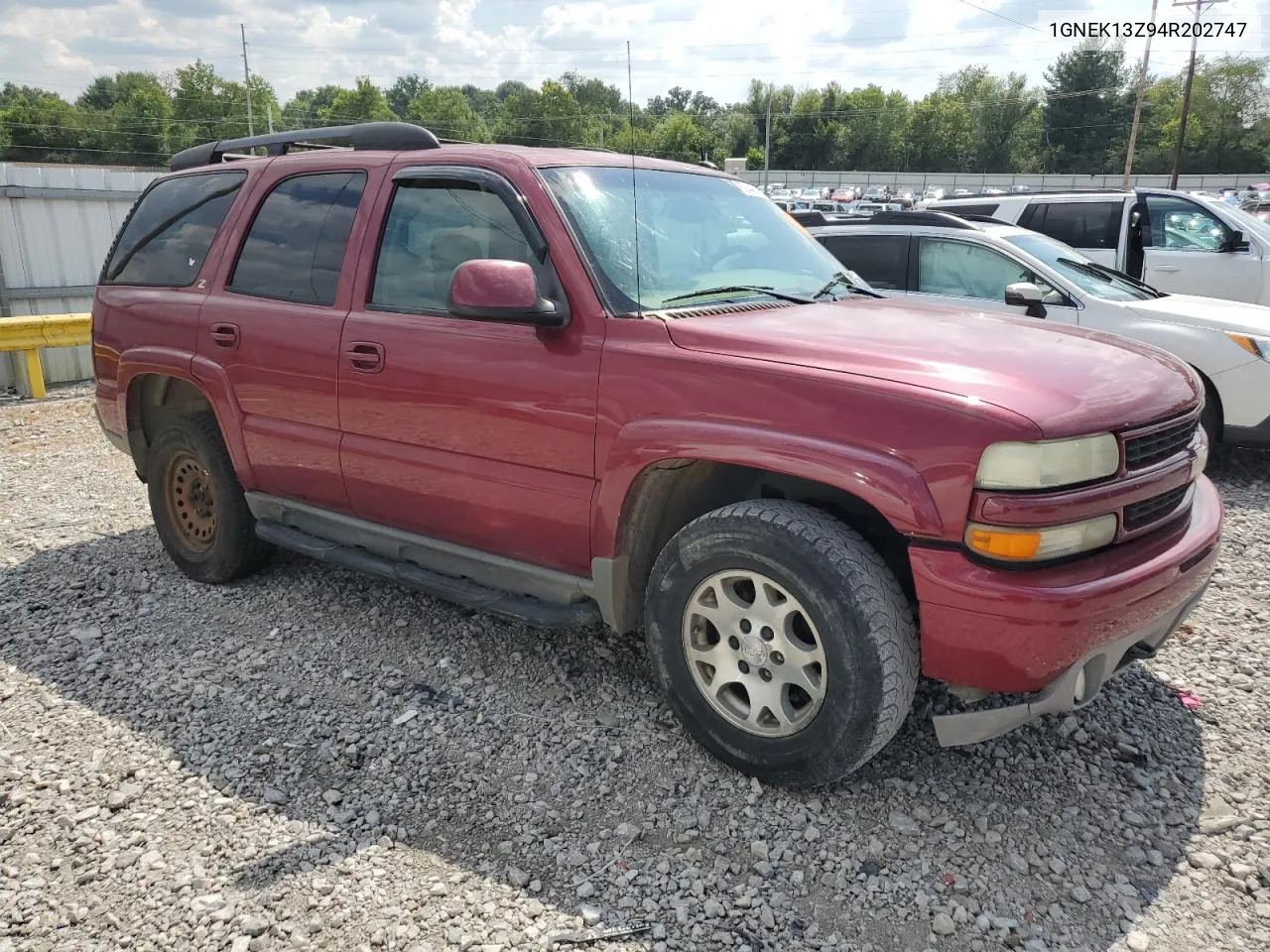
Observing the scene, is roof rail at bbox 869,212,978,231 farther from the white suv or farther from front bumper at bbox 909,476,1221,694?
front bumper at bbox 909,476,1221,694

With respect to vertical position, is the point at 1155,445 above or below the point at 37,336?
above

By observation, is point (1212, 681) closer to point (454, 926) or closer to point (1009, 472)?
point (1009, 472)

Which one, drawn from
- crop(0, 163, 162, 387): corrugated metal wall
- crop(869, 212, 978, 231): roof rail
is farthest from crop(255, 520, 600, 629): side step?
crop(0, 163, 162, 387): corrugated metal wall

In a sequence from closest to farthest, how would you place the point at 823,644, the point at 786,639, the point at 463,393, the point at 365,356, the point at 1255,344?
the point at 823,644 < the point at 786,639 < the point at 463,393 < the point at 365,356 < the point at 1255,344

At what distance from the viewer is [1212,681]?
3672 millimetres

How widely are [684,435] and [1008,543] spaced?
97 centimetres

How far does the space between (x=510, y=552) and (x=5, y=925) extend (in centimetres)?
180

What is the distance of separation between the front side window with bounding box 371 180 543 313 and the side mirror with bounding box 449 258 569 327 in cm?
34

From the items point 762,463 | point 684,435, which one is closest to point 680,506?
point 684,435

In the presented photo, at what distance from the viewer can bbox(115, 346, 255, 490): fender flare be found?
4.23 metres

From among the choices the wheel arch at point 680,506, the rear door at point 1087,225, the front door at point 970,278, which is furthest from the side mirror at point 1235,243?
the wheel arch at point 680,506

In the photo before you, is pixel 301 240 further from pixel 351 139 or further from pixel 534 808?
pixel 534 808

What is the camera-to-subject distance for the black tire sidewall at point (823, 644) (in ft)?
8.75

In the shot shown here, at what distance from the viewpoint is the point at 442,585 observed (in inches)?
142
